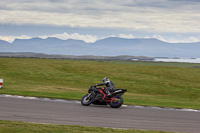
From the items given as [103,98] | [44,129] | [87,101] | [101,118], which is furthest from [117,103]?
[44,129]

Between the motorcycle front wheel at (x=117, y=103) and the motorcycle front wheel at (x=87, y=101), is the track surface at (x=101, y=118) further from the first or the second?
the motorcycle front wheel at (x=87, y=101)

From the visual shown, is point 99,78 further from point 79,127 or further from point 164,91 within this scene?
point 79,127

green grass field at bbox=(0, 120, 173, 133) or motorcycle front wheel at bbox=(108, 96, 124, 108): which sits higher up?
motorcycle front wheel at bbox=(108, 96, 124, 108)

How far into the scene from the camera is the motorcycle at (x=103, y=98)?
21.2 m

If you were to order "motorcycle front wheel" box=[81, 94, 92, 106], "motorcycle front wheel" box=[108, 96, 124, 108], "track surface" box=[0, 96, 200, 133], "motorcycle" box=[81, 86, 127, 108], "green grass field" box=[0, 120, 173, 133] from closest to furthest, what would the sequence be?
"green grass field" box=[0, 120, 173, 133]
"track surface" box=[0, 96, 200, 133]
"motorcycle front wheel" box=[108, 96, 124, 108]
"motorcycle" box=[81, 86, 127, 108]
"motorcycle front wheel" box=[81, 94, 92, 106]

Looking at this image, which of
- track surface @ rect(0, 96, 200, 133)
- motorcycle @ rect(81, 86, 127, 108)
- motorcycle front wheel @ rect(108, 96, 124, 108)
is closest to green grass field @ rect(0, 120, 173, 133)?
track surface @ rect(0, 96, 200, 133)

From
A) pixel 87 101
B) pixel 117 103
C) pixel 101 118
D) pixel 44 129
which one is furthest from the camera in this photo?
pixel 87 101

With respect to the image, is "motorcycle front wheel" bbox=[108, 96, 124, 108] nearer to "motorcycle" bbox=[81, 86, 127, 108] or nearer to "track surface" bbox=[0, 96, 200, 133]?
"motorcycle" bbox=[81, 86, 127, 108]

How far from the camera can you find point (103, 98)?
70.5ft

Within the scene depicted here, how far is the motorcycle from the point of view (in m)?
21.2

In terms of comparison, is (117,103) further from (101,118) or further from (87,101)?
(101,118)

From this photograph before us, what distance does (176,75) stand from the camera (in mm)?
65875

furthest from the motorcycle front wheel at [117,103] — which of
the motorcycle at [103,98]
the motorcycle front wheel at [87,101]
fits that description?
the motorcycle front wheel at [87,101]

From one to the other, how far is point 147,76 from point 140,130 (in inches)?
1890
